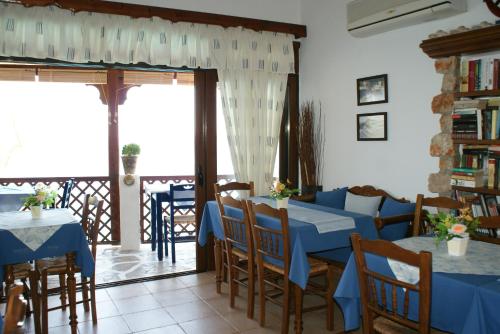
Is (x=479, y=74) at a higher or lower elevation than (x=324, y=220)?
higher

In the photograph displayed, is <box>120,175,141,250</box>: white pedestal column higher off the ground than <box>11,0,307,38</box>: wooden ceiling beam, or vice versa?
<box>11,0,307,38</box>: wooden ceiling beam

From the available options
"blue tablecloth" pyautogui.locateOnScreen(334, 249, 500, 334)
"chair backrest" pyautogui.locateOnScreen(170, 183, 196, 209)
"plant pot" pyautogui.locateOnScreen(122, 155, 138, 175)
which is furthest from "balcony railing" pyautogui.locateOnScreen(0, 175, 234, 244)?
"blue tablecloth" pyautogui.locateOnScreen(334, 249, 500, 334)

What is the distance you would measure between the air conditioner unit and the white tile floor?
2248 mm

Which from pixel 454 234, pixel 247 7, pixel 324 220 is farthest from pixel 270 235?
pixel 247 7

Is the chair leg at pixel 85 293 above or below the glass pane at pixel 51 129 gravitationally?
below

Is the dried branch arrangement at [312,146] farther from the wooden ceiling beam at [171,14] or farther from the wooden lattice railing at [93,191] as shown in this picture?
the wooden lattice railing at [93,191]

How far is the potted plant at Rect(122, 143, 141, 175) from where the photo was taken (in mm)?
5383

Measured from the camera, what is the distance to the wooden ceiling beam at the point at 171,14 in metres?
3.80

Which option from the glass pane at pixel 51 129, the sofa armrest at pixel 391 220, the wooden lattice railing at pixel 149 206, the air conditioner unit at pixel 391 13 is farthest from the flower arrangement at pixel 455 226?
the glass pane at pixel 51 129

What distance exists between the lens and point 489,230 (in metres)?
2.89

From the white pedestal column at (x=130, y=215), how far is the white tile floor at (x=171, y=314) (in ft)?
4.59

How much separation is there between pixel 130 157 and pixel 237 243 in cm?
245

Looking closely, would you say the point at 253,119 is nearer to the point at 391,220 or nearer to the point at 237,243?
the point at 237,243

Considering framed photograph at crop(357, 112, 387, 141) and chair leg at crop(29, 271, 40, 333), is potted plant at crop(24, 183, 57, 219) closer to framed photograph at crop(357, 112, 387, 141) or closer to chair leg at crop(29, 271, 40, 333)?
chair leg at crop(29, 271, 40, 333)
